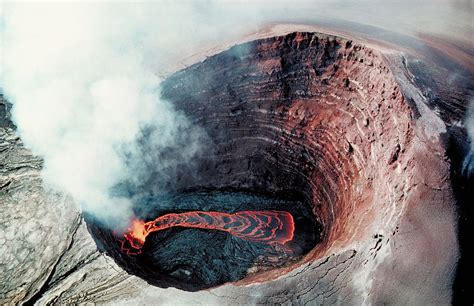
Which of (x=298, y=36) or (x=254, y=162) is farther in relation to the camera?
(x=254, y=162)

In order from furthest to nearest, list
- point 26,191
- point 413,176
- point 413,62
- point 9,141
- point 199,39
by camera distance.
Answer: point 199,39 → point 413,62 → point 9,141 → point 26,191 → point 413,176

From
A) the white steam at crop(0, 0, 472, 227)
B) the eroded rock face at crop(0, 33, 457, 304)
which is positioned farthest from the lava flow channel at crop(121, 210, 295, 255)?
the eroded rock face at crop(0, 33, 457, 304)

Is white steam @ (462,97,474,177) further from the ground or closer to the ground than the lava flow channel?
further from the ground

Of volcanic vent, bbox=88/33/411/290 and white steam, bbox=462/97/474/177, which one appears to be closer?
white steam, bbox=462/97/474/177

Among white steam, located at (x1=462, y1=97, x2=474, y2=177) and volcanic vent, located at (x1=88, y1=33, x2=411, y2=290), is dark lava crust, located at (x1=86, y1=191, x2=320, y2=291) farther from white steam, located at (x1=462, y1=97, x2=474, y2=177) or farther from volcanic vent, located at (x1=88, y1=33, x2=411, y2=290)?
white steam, located at (x1=462, y1=97, x2=474, y2=177)

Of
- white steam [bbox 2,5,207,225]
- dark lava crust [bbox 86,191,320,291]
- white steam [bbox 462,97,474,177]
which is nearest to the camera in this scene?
white steam [bbox 462,97,474,177]

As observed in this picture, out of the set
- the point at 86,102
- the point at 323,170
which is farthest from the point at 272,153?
the point at 86,102

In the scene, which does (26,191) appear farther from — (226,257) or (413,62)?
(413,62)

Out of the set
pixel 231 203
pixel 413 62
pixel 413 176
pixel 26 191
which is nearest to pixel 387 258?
pixel 413 176
